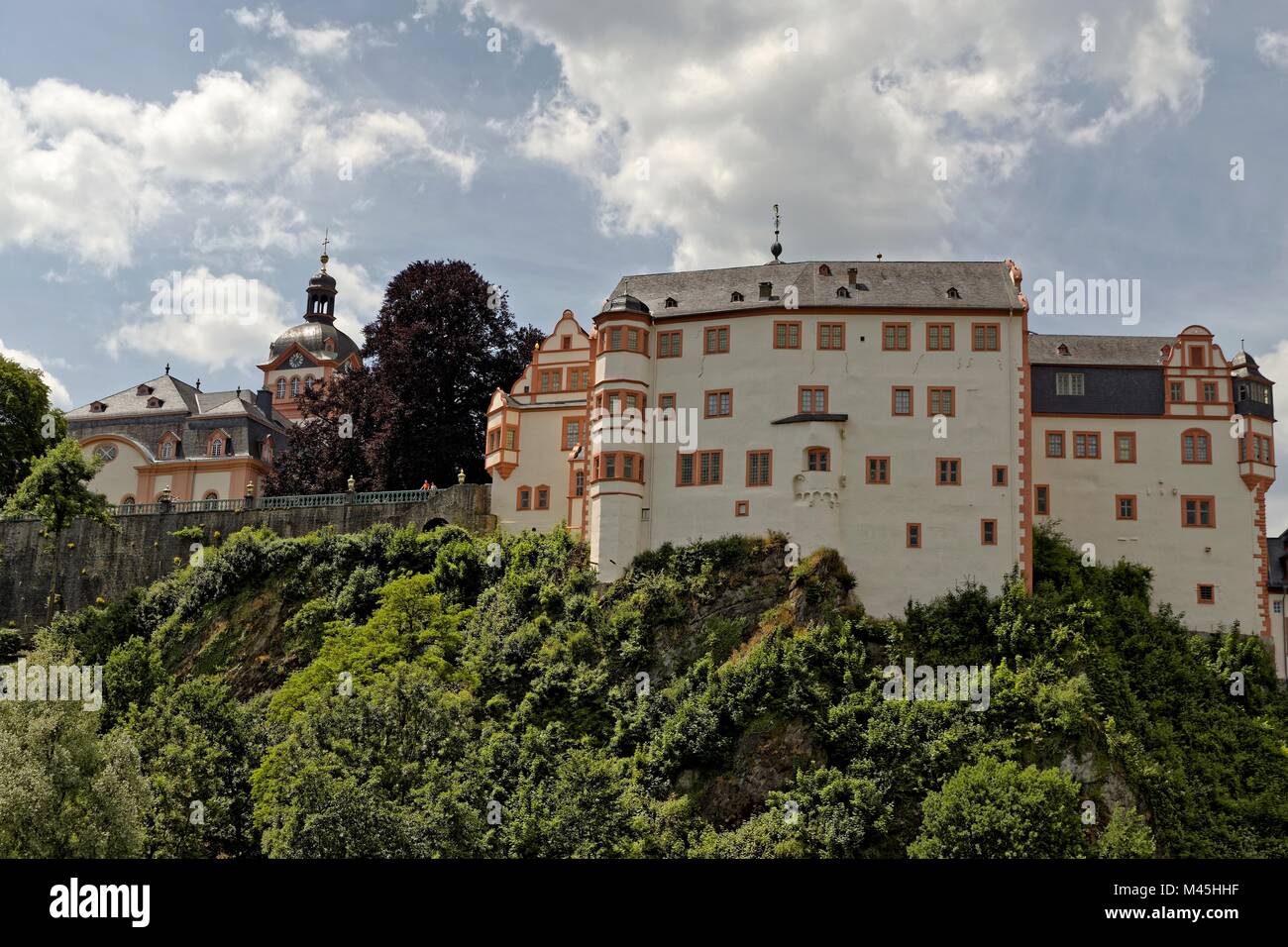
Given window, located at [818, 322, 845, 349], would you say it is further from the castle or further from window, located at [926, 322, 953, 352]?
the castle

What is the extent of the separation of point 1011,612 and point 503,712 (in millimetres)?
18386

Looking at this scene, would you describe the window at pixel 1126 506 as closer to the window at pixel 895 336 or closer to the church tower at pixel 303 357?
the window at pixel 895 336

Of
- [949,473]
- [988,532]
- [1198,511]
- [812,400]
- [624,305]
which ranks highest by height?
[624,305]

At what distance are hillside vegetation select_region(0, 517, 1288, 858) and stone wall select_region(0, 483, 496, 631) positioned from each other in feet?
12.4

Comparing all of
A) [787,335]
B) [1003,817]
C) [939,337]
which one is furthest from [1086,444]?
[1003,817]

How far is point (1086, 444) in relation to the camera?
61875 millimetres

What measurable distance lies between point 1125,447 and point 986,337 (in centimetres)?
803

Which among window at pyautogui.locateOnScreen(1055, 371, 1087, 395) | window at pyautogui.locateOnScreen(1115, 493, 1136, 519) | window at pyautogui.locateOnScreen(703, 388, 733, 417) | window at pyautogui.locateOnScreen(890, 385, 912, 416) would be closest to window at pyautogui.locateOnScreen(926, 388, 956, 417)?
window at pyautogui.locateOnScreen(890, 385, 912, 416)

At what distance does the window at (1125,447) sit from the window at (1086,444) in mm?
768

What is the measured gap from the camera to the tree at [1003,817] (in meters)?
45.9

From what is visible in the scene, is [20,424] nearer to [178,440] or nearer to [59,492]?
[59,492]
